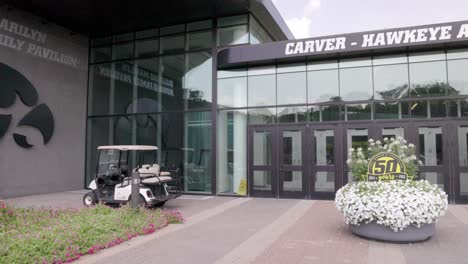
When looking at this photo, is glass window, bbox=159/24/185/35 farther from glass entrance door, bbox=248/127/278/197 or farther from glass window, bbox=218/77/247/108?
glass entrance door, bbox=248/127/278/197

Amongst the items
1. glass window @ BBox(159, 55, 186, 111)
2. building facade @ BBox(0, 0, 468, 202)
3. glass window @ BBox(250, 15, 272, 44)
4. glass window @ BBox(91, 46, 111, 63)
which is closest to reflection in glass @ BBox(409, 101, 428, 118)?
building facade @ BBox(0, 0, 468, 202)

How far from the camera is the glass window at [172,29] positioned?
559 inches

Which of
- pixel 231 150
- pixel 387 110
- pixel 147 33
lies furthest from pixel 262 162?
pixel 147 33

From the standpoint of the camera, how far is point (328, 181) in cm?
1148

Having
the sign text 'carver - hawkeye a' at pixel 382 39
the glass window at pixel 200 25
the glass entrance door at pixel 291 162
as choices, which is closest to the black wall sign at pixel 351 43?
the sign text 'carver - hawkeye a' at pixel 382 39

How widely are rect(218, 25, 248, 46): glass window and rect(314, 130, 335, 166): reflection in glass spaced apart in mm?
4291

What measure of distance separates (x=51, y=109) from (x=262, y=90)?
8.18m

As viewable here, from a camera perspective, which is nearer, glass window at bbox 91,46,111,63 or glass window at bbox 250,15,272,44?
glass window at bbox 250,15,272,44

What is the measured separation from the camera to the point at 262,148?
40.4 feet

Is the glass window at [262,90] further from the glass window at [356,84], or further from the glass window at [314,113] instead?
the glass window at [356,84]

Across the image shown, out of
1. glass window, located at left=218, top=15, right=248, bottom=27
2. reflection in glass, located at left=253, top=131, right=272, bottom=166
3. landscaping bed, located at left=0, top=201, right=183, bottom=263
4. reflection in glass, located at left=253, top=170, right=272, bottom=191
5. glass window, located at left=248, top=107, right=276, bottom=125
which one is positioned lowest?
landscaping bed, located at left=0, top=201, right=183, bottom=263

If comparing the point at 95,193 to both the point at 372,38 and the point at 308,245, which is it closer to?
the point at 308,245

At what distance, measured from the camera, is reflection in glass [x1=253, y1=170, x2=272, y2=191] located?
1216cm

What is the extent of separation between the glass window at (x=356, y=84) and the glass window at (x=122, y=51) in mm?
8714
